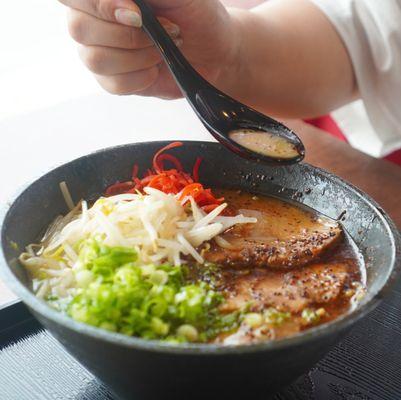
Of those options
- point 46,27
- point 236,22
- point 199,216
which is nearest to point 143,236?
point 199,216

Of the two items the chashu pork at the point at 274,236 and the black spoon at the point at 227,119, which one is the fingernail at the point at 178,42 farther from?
the chashu pork at the point at 274,236

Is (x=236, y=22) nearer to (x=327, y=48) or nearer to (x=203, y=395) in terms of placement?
(x=327, y=48)

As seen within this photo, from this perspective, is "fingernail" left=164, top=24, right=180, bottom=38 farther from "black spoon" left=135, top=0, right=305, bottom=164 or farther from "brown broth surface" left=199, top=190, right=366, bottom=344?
"brown broth surface" left=199, top=190, right=366, bottom=344

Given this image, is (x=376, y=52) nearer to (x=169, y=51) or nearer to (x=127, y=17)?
(x=169, y=51)

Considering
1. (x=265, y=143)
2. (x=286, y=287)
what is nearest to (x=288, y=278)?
(x=286, y=287)

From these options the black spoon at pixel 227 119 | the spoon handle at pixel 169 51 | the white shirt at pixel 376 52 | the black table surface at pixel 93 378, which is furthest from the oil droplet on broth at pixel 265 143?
the white shirt at pixel 376 52
